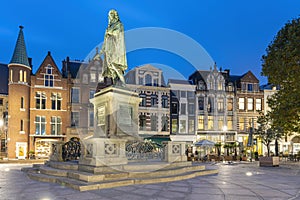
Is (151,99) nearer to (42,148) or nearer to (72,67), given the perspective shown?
(72,67)

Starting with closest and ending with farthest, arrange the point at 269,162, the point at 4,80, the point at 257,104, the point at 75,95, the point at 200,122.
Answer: the point at 269,162 → the point at 75,95 → the point at 4,80 → the point at 200,122 → the point at 257,104

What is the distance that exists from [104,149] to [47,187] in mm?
2248

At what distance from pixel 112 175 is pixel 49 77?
103 feet

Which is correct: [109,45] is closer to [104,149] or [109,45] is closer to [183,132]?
[104,149]

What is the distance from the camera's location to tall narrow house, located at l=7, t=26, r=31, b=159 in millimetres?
34594

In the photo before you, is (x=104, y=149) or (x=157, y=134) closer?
(x=104, y=149)

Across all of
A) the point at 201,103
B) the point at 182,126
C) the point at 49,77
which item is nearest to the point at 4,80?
the point at 49,77

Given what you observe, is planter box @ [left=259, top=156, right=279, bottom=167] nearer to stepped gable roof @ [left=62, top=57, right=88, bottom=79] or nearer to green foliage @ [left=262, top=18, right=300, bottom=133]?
green foliage @ [left=262, top=18, right=300, bottom=133]

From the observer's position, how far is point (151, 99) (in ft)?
136

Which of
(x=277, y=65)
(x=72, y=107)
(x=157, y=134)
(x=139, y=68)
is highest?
(x=139, y=68)

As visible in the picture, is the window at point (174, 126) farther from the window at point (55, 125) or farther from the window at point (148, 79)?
the window at point (55, 125)

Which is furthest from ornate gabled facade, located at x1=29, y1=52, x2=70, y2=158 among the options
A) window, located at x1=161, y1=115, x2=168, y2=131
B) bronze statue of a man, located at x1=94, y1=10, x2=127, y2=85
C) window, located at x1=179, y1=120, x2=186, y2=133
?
bronze statue of a man, located at x1=94, y1=10, x2=127, y2=85

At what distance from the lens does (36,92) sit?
37.0m

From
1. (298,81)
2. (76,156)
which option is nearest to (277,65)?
(298,81)
